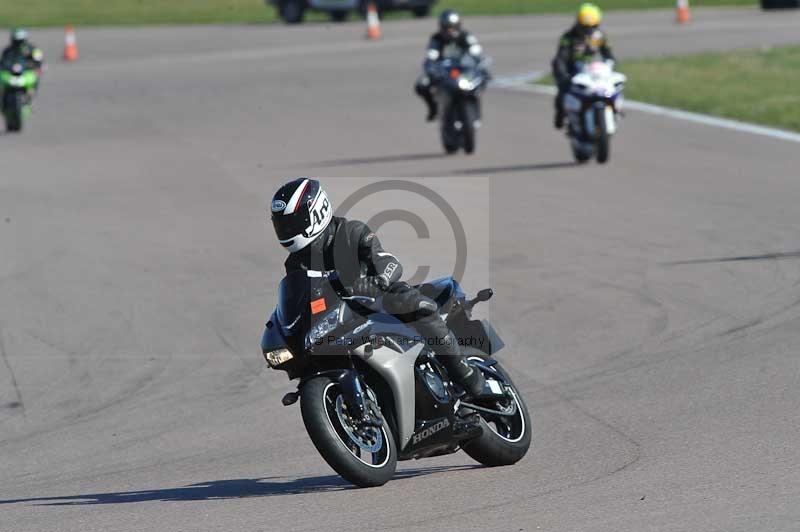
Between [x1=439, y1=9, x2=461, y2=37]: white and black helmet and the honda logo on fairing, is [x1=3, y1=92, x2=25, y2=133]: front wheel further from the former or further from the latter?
the honda logo on fairing

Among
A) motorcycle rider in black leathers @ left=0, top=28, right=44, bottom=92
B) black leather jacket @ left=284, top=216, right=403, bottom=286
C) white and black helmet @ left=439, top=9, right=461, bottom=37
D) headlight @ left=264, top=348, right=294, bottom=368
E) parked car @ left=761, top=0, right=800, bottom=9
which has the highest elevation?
black leather jacket @ left=284, top=216, right=403, bottom=286

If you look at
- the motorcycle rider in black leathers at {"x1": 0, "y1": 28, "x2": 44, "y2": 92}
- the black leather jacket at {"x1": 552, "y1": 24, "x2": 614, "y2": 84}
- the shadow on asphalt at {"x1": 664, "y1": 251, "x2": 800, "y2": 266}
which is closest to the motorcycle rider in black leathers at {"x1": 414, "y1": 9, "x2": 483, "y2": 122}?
the black leather jacket at {"x1": 552, "y1": 24, "x2": 614, "y2": 84}

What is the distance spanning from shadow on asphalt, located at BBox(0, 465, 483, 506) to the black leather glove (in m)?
0.89

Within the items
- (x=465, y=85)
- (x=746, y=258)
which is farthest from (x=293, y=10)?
(x=746, y=258)

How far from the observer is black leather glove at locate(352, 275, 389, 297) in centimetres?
666

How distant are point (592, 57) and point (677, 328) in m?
8.48

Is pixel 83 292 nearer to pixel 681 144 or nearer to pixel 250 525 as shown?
pixel 250 525

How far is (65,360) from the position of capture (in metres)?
10.2

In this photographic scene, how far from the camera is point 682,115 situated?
847 inches

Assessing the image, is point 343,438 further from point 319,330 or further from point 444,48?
point 444,48

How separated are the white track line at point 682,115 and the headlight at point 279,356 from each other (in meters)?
13.5

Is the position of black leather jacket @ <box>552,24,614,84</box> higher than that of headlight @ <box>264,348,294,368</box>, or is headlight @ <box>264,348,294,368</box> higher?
headlight @ <box>264,348,294,368</box>

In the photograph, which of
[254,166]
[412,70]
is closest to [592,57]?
[254,166]

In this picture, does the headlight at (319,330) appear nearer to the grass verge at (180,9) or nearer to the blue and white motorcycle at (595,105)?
the blue and white motorcycle at (595,105)
